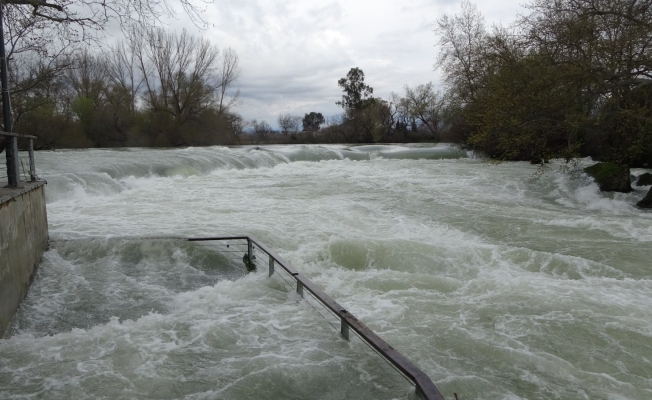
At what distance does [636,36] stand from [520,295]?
10.2m

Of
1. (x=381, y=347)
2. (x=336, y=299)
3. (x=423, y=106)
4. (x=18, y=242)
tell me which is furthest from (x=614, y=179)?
(x=423, y=106)

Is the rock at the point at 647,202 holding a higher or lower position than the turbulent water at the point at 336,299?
higher

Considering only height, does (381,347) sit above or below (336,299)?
above

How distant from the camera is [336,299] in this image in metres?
5.64

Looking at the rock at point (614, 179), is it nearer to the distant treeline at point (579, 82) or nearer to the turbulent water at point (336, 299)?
the distant treeline at point (579, 82)

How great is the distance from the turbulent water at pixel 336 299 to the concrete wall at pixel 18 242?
23 centimetres

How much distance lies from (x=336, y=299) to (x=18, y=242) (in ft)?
12.2

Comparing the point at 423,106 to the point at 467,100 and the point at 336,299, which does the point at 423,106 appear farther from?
the point at 336,299

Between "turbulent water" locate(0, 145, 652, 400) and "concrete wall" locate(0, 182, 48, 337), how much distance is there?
0.23 metres

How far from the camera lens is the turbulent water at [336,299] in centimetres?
372

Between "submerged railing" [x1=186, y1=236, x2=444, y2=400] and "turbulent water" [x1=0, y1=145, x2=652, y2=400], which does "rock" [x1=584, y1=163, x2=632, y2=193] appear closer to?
"turbulent water" [x1=0, y1=145, x2=652, y2=400]

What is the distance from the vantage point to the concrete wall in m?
4.57

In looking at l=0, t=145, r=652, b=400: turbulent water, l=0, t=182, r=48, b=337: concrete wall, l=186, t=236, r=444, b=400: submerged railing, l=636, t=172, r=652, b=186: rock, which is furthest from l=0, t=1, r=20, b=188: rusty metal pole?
l=636, t=172, r=652, b=186: rock

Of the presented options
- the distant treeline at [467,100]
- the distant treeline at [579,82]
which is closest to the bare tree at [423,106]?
the distant treeline at [467,100]
